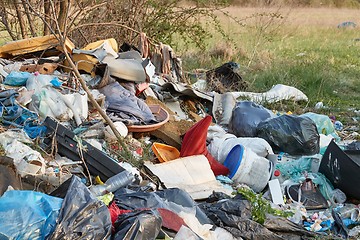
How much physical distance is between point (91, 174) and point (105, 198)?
112 cm

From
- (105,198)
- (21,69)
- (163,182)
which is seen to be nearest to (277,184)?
(163,182)

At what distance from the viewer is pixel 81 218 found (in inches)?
120

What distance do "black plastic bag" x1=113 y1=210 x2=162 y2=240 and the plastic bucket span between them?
1972 millimetres

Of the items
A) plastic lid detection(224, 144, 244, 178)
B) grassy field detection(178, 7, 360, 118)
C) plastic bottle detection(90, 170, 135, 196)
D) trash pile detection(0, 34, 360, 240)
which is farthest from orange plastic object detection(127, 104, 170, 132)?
grassy field detection(178, 7, 360, 118)

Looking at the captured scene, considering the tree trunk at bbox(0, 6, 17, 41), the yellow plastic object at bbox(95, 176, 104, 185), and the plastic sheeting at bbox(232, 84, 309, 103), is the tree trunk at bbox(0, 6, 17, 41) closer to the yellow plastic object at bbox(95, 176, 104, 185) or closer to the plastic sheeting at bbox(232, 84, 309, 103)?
the plastic sheeting at bbox(232, 84, 309, 103)

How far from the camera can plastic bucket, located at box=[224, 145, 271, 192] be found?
5.11 metres

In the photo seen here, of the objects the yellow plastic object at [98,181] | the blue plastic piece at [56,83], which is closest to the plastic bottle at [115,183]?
the yellow plastic object at [98,181]

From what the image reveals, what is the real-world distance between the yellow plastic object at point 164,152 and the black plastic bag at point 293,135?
3.69ft

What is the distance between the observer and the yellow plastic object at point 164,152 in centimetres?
532

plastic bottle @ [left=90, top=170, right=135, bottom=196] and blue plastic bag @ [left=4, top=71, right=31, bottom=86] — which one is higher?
blue plastic bag @ [left=4, top=71, right=31, bottom=86]

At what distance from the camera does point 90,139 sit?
17.2 ft

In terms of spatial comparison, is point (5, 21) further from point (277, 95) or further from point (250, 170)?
point (250, 170)

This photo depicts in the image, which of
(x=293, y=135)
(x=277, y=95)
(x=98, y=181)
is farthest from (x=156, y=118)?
(x=277, y=95)

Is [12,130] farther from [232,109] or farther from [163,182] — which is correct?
[232,109]
